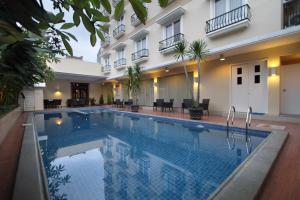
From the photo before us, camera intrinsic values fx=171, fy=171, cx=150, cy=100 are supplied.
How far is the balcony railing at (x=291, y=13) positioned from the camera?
20.3 ft

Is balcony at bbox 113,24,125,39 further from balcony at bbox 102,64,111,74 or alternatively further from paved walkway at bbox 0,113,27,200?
paved walkway at bbox 0,113,27,200

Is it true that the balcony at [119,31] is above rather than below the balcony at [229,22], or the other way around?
above

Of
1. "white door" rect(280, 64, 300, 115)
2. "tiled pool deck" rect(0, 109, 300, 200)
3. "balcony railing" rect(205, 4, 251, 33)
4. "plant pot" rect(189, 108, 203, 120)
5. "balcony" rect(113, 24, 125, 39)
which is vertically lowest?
"tiled pool deck" rect(0, 109, 300, 200)

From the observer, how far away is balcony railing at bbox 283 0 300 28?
20.3 feet

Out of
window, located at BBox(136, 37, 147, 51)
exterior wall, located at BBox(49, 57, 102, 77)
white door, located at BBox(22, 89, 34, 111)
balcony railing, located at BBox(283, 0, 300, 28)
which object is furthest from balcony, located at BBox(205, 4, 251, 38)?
white door, located at BBox(22, 89, 34, 111)

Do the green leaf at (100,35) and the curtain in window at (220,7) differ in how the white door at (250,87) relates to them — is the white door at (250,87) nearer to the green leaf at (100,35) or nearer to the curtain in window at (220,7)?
the curtain in window at (220,7)

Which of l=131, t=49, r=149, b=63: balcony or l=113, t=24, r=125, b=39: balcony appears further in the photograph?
l=113, t=24, r=125, b=39: balcony

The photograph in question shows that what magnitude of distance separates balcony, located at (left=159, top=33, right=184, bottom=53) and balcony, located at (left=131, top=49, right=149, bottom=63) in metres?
1.75

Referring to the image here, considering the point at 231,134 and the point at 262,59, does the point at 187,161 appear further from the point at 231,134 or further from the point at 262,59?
the point at 262,59

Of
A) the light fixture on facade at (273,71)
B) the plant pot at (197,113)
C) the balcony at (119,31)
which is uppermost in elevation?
the balcony at (119,31)

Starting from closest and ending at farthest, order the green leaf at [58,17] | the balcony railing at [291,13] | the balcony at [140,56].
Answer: the green leaf at [58,17], the balcony railing at [291,13], the balcony at [140,56]

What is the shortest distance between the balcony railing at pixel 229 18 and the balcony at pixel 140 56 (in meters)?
5.58

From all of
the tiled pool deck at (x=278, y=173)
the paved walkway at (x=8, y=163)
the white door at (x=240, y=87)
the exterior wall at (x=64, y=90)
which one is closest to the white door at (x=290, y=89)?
the white door at (x=240, y=87)

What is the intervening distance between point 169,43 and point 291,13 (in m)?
6.40
